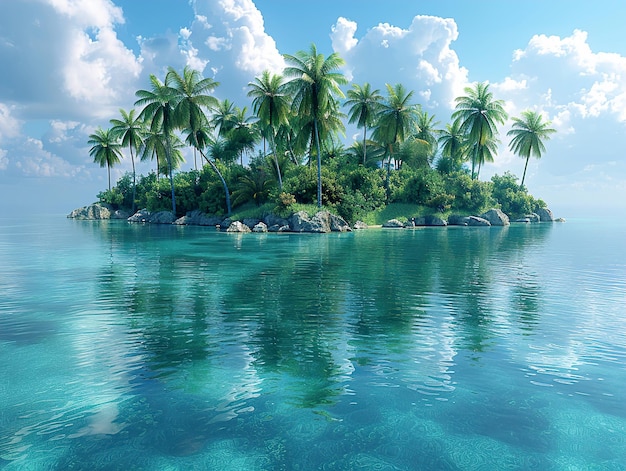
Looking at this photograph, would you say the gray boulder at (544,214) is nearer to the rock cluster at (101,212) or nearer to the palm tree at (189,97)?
the palm tree at (189,97)

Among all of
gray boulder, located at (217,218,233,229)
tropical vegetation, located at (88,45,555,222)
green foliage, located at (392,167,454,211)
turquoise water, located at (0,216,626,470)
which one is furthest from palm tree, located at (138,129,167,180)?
turquoise water, located at (0,216,626,470)

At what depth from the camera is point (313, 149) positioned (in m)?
52.2

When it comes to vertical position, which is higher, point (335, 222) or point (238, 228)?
point (335, 222)

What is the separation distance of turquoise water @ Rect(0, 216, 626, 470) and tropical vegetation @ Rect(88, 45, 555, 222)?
34475mm

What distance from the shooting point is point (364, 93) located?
192ft

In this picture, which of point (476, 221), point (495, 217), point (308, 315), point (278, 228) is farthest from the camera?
point (495, 217)

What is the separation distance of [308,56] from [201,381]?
44.4 m

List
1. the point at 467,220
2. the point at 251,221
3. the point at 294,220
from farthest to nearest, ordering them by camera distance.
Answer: the point at 467,220, the point at 251,221, the point at 294,220

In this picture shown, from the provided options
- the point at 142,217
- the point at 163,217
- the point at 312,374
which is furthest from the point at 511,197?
the point at 312,374

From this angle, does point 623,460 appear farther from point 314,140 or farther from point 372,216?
point 372,216

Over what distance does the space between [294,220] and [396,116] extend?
23.0 meters

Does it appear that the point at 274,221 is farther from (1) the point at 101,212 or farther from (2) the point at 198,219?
(1) the point at 101,212

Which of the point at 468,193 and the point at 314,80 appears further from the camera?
the point at 468,193

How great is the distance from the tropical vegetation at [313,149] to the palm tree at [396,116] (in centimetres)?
14
